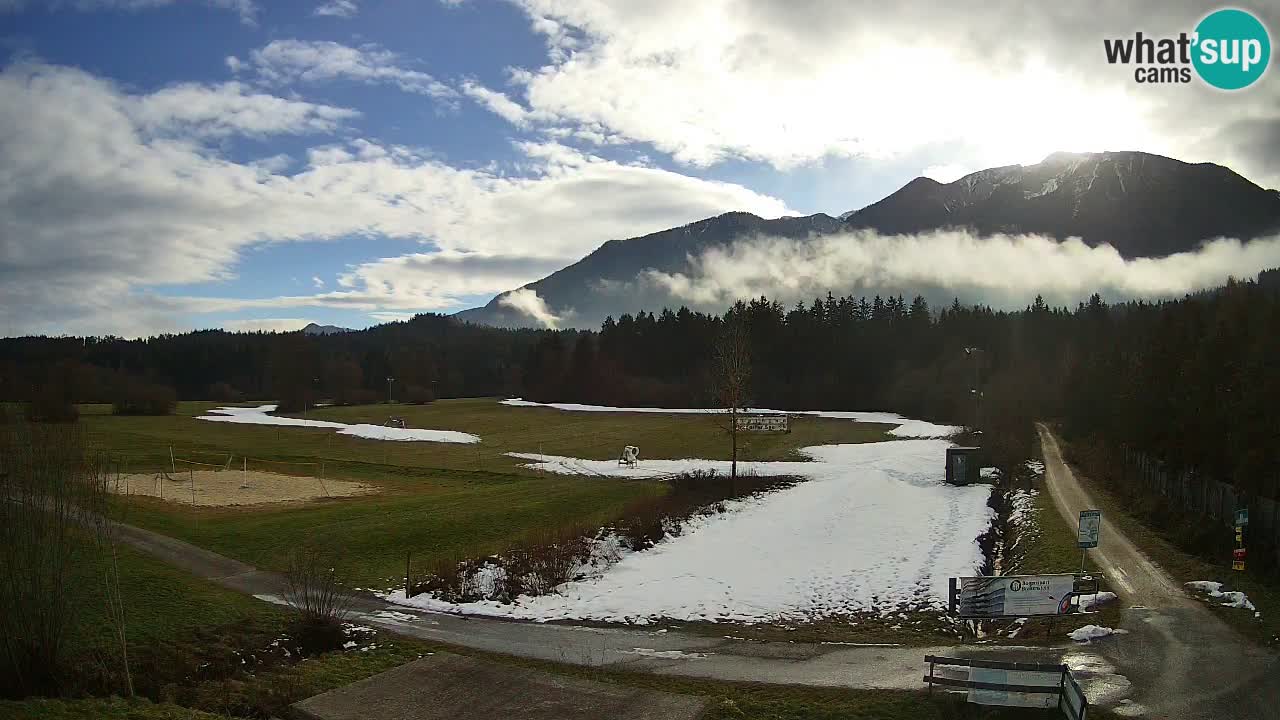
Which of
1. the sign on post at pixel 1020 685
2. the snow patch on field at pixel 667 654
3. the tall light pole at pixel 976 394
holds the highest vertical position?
the tall light pole at pixel 976 394

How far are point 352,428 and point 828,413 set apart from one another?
57.4m

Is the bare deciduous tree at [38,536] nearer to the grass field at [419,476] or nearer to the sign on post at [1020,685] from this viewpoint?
the grass field at [419,476]

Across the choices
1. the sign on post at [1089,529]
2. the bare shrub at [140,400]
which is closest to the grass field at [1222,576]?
the sign on post at [1089,529]

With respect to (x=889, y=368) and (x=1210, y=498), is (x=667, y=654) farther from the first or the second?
(x=889, y=368)

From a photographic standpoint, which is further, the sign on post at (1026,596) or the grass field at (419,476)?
the grass field at (419,476)

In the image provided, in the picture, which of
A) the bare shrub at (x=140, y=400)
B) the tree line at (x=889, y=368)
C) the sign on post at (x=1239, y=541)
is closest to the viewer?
the sign on post at (x=1239, y=541)

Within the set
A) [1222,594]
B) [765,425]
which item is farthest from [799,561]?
[765,425]

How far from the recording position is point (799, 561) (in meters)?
28.3

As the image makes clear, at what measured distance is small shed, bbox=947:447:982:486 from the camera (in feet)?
148

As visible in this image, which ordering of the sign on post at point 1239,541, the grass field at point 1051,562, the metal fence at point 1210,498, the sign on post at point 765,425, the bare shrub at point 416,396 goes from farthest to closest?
the bare shrub at point 416,396, the sign on post at point 765,425, the metal fence at point 1210,498, the sign on post at point 1239,541, the grass field at point 1051,562

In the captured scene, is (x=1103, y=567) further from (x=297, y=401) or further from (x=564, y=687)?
(x=297, y=401)

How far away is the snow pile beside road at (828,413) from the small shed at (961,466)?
908 inches

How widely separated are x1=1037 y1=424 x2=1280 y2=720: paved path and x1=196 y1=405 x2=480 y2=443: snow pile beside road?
197ft

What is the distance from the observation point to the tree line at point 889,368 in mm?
33250
